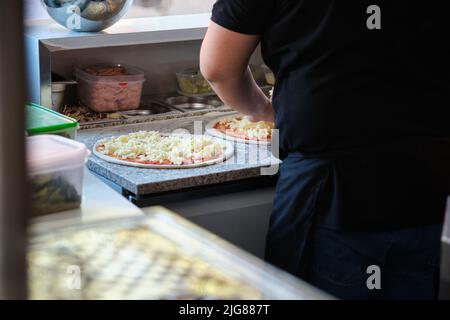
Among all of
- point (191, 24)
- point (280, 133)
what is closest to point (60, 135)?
point (280, 133)

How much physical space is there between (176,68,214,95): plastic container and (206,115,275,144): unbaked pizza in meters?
0.31

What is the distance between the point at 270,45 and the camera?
233cm

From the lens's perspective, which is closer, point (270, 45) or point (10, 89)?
point (10, 89)

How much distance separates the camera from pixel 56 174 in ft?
6.82

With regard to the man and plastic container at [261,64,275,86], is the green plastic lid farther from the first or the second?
plastic container at [261,64,275,86]

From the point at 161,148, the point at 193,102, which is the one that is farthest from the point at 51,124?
the point at 193,102

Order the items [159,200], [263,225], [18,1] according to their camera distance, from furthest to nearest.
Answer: [263,225]
[159,200]
[18,1]

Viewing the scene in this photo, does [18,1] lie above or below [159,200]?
above

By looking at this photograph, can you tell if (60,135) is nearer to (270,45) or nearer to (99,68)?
(270,45)

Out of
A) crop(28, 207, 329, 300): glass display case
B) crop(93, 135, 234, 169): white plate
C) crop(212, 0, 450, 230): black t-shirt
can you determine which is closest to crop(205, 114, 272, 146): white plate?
crop(93, 135, 234, 169): white plate

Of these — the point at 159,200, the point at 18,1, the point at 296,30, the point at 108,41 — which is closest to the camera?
the point at 18,1

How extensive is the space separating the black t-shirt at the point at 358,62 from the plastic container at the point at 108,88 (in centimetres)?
109

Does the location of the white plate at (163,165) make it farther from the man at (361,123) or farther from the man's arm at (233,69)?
the man at (361,123)

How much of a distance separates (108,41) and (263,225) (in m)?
0.94
